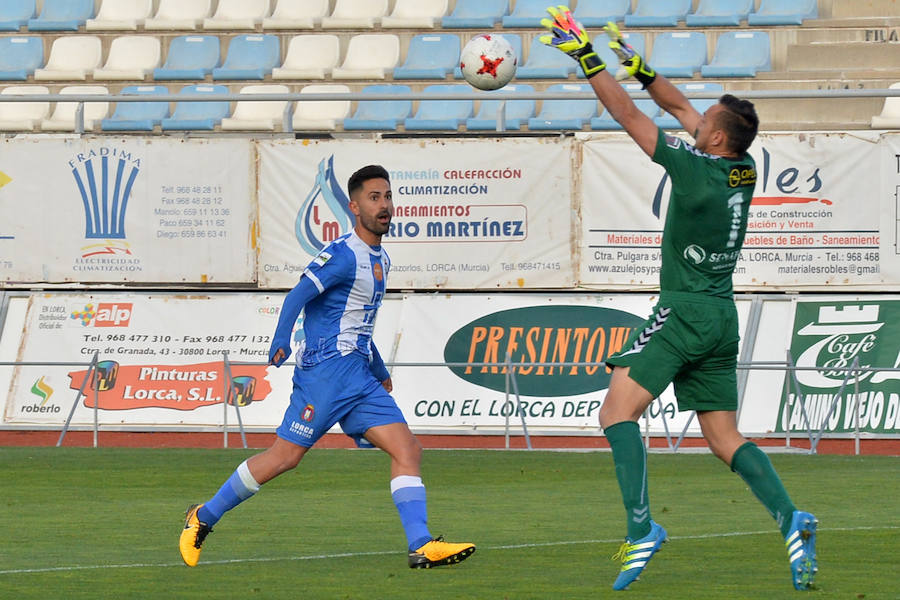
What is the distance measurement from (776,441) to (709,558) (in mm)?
9963

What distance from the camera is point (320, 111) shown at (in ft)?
81.9

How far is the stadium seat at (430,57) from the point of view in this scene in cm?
2488

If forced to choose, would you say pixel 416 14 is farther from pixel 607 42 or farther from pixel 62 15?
pixel 62 15

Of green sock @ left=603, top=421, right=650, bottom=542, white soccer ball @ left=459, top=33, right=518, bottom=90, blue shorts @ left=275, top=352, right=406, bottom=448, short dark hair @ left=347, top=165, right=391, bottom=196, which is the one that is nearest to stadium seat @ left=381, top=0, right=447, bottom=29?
white soccer ball @ left=459, top=33, right=518, bottom=90

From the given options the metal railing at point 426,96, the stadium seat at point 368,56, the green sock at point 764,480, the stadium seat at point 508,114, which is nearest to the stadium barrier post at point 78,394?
the metal railing at point 426,96

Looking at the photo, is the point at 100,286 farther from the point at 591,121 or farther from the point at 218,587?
the point at 218,587

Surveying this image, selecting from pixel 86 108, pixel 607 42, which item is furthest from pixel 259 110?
pixel 607 42

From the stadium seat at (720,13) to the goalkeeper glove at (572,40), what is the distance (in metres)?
18.1

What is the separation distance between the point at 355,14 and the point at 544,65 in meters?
4.01

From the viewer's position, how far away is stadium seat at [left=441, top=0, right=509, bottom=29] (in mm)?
25672

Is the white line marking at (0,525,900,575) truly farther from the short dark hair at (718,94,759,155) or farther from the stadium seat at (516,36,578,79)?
the stadium seat at (516,36,578,79)

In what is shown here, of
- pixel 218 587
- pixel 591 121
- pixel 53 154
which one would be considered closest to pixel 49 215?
pixel 53 154

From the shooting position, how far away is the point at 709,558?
28.8 feet

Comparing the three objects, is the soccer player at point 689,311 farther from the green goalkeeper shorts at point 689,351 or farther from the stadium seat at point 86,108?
the stadium seat at point 86,108
